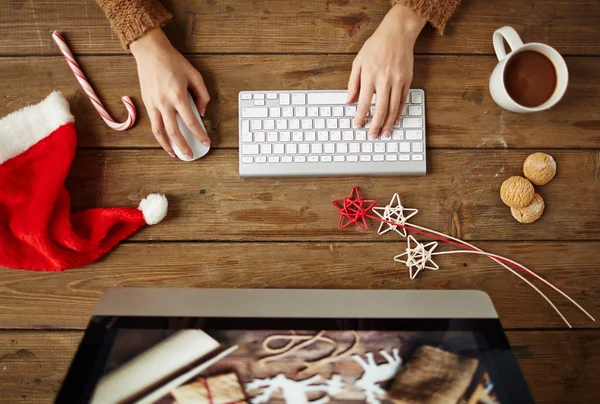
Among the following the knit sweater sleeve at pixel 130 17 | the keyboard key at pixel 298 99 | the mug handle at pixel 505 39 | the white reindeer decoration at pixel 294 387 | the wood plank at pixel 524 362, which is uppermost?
the knit sweater sleeve at pixel 130 17

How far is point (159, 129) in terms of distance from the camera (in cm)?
71

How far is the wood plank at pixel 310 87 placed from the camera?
750 mm

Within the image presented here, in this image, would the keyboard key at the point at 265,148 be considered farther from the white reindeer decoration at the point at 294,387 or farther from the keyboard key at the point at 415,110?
the white reindeer decoration at the point at 294,387

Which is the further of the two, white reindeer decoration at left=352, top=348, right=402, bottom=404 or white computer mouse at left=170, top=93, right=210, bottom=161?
white computer mouse at left=170, top=93, right=210, bottom=161

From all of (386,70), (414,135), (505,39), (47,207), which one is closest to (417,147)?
(414,135)

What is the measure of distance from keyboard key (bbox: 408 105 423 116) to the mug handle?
0.16m

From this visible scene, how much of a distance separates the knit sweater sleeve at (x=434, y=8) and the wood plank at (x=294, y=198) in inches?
8.6

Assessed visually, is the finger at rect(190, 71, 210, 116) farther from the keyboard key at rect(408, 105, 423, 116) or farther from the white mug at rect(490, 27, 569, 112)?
the white mug at rect(490, 27, 569, 112)

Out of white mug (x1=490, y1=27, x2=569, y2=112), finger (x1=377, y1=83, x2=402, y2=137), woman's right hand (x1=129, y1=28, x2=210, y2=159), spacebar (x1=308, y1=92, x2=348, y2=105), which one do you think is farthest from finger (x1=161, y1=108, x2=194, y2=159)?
white mug (x1=490, y1=27, x2=569, y2=112)

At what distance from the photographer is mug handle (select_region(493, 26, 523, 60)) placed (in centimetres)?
70

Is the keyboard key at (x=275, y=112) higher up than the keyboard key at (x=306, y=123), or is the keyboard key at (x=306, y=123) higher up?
the keyboard key at (x=275, y=112)

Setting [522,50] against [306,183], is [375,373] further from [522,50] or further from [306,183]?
[522,50]

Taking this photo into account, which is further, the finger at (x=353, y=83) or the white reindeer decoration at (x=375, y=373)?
the finger at (x=353, y=83)

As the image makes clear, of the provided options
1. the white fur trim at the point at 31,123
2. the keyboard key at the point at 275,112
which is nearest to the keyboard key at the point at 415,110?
the keyboard key at the point at 275,112
